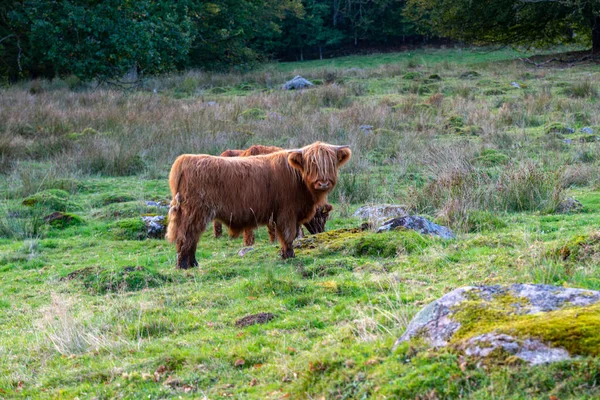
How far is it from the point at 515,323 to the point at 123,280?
4386 mm

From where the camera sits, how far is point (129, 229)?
9625 millimetres

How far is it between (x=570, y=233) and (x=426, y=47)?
3947cm

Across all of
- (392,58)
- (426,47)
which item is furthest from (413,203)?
(426,47)

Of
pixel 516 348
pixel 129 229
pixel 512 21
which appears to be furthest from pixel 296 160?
pixel 512 21

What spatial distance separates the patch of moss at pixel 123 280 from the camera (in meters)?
6.75

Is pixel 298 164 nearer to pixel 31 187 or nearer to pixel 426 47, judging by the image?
pixel 31 187

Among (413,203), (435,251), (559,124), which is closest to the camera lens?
(435,251)

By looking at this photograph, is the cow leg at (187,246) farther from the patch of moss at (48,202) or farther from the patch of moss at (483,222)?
the patch of moss at (48,202)

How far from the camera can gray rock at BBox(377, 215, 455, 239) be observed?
24.3 ft

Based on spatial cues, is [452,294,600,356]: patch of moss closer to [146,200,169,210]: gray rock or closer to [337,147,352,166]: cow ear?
[337,147,352,166]: cow ear

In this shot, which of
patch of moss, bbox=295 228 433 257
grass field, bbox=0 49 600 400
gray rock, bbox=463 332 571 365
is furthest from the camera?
patch of moss, bbox=295 228 433 257

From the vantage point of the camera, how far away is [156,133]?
15.5 metres

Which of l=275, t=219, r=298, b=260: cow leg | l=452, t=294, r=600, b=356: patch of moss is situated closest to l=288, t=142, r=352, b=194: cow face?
l=275, t=219, r=298, b=260: cow leg

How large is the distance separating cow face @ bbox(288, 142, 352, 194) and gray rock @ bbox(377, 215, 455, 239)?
784 mm
